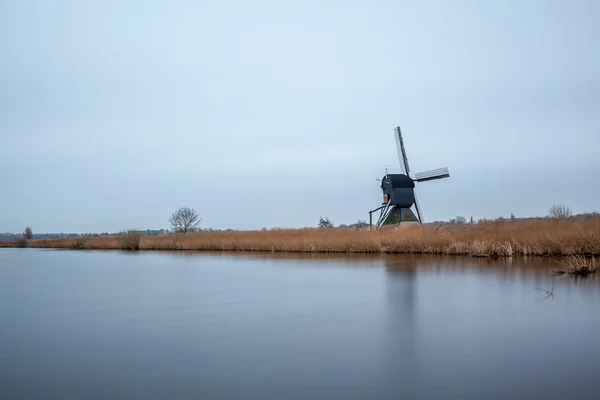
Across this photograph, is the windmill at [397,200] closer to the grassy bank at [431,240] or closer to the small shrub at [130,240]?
the grassy bank at [431,240]

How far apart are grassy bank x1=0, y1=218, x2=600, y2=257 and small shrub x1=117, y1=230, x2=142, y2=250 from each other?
55cm

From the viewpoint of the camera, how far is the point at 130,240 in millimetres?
24375

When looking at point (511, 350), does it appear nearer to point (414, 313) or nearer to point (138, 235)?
point (414, 313)

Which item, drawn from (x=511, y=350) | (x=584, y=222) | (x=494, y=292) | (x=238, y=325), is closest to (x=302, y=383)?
(x=511, y=350)

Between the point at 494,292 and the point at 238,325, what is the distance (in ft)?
12.1

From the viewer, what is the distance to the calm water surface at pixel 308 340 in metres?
3.29

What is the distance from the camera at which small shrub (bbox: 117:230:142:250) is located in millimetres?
24281

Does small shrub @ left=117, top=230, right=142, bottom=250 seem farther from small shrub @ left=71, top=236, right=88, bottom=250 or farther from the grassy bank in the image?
small shrub @ left=71, top=236, right=88, bottom=250

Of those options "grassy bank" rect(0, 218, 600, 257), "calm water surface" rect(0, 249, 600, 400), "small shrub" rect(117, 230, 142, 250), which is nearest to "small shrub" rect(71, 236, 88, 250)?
"small shrub" rect(117, 230, 142, 250)

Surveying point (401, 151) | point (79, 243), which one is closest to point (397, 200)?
point (401, 151)

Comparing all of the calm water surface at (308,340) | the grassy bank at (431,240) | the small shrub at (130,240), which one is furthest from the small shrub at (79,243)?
the calm water surface at (308,340)

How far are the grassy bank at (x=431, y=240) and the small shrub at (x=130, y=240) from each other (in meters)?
Answer: 0.55

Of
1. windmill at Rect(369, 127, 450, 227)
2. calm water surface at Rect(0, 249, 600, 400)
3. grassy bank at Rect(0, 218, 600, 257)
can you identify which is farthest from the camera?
windmill at Rect(369, 127, 450, 227)

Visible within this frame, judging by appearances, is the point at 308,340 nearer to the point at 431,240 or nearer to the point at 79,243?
the point at 431,240
